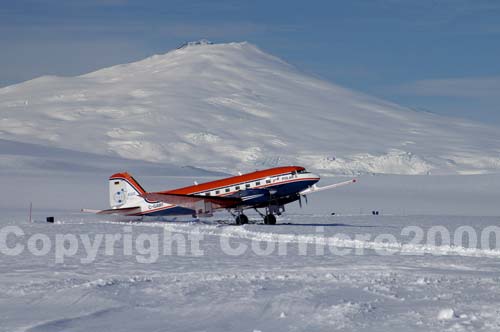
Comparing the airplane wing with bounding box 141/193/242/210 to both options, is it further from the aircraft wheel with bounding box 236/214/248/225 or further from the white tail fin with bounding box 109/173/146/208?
the white tail fin with bounding box 109/173/146/208

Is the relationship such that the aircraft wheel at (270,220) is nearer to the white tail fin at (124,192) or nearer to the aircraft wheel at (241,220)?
the aircraft wheel at (241,220)

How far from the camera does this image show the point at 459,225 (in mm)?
53812

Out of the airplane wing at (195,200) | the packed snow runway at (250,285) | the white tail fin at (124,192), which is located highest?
the white tail fin at (124,192)

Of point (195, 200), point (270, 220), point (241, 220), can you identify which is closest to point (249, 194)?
point (241, 220)

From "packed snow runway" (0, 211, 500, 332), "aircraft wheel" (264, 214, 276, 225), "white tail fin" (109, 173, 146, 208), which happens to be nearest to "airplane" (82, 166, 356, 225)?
"aircraft wheel" (264, 214, 276, 225)

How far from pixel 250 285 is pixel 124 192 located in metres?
38.8

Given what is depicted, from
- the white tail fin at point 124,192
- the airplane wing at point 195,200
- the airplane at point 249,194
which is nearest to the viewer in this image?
the airplane at point 249,194

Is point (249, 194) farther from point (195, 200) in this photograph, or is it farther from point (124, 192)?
point (124, 192)

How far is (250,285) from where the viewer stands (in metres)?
22.2

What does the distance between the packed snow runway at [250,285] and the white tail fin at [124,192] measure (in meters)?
20.0

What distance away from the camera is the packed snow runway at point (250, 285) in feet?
57.3

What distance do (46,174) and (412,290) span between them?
130 metres

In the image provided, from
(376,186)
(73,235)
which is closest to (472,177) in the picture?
(376,186)

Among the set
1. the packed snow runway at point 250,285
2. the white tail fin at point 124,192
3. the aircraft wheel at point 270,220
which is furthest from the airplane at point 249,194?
the packed snow runway at point 250,285
